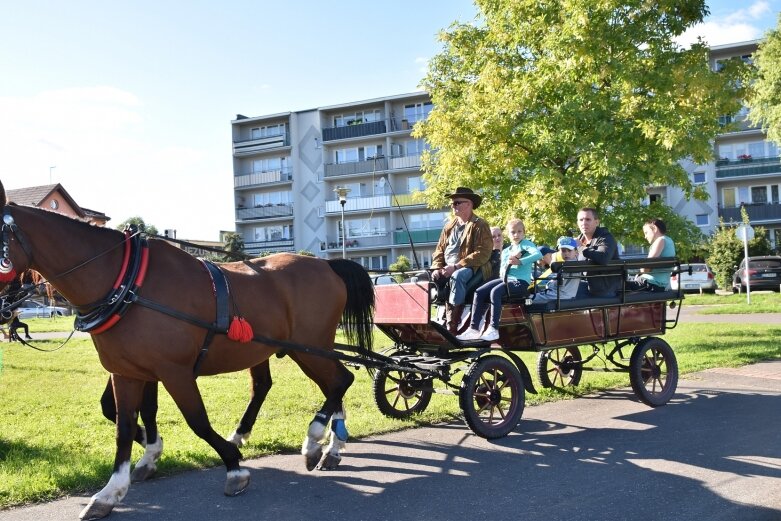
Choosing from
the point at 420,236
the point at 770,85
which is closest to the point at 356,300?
the point at 770,85

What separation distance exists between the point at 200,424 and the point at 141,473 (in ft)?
2.76

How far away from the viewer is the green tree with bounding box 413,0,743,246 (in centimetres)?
1131

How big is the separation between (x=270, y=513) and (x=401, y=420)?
2.79 metres

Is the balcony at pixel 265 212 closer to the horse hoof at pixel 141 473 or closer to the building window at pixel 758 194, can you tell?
the building window at pixel 758 194

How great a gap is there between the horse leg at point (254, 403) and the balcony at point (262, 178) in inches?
1850

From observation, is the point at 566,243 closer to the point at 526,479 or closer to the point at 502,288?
the point at 502,288

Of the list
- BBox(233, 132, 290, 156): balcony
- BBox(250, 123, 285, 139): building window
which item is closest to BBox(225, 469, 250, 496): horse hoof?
BBox(233, 132, 290, 156): balcony

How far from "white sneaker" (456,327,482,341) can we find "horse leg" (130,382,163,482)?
2820 mm

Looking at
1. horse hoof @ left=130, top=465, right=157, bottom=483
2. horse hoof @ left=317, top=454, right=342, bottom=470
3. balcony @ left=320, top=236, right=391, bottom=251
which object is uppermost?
balcony @ left=320, top=236, right=391, bottom=251

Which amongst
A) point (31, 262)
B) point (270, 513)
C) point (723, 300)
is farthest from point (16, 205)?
point (723, 300)

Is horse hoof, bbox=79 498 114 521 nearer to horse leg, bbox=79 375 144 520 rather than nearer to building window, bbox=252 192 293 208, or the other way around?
horse leg, bbox=79 375 144 520

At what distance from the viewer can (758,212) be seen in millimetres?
41938

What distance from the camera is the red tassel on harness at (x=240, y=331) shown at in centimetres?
490

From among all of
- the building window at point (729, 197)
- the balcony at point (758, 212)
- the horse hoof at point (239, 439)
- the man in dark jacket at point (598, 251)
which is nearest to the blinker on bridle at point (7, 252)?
the horse hoof at point (239, 439)
